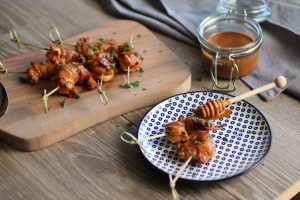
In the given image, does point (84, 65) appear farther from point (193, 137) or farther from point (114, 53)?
point (193, 137)

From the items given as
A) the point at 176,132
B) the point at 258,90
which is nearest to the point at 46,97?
the point at 176,132

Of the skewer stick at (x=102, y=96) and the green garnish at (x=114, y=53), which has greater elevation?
the green garnish at (x=114, y=53)

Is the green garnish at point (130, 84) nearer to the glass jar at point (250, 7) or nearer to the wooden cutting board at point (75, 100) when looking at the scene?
the wooden cutting board at point (75, 100)

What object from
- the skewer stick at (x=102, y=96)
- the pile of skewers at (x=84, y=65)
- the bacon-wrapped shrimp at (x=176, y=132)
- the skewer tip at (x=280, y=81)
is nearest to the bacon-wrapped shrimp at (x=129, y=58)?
the pile of skewers at (x=84, y=65)

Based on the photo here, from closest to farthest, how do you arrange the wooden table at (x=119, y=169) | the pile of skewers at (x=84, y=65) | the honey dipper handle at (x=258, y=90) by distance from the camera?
the wooden table at (x=119, y=169), the honey dipper handle at (x=258, y=90), the pile of skewers at (x=84, y=65)

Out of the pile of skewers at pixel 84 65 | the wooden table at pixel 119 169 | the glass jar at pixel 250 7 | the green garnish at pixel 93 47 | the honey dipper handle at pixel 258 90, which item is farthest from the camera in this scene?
the glass jar at pixel 250 7

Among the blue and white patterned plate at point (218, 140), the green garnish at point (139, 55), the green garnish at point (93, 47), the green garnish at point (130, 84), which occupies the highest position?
the green garnish at point (93, 47)

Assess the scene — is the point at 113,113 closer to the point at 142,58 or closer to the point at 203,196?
the point at 142,58
